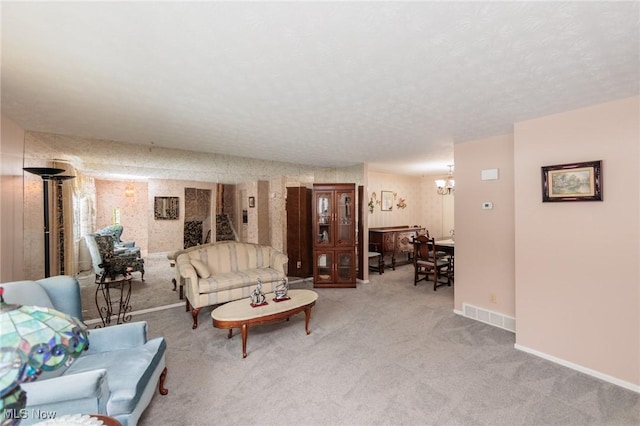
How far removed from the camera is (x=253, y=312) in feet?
9.25

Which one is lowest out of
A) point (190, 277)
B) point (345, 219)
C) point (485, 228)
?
point (190, 277)

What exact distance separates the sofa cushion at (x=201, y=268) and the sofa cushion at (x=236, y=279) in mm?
55

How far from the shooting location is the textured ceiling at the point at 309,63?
1.26 m

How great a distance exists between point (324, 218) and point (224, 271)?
2013mm

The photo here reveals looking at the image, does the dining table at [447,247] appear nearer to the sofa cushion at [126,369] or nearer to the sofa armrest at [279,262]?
the sofa armrest at [279,262]

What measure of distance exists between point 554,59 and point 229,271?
410 cm

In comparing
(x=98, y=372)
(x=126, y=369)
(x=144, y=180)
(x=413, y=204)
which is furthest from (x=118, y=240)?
(x=413, y=204)

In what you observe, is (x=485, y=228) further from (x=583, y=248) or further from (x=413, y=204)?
(x=413, y=204)

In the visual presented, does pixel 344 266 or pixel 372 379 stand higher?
pixel 344 266

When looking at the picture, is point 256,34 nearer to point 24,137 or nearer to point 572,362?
point 24,137

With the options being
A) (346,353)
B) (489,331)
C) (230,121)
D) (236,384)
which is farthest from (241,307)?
(489,331)


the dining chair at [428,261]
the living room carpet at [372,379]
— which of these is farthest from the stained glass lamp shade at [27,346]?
the dining chair at [428,261]

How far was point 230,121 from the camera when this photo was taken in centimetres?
279

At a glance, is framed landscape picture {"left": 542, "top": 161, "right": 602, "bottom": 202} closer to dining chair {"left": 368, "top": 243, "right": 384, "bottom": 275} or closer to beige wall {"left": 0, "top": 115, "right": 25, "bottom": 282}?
dining chair {"left": 368, "top": 243, "right": 384, "bottom": 275}
